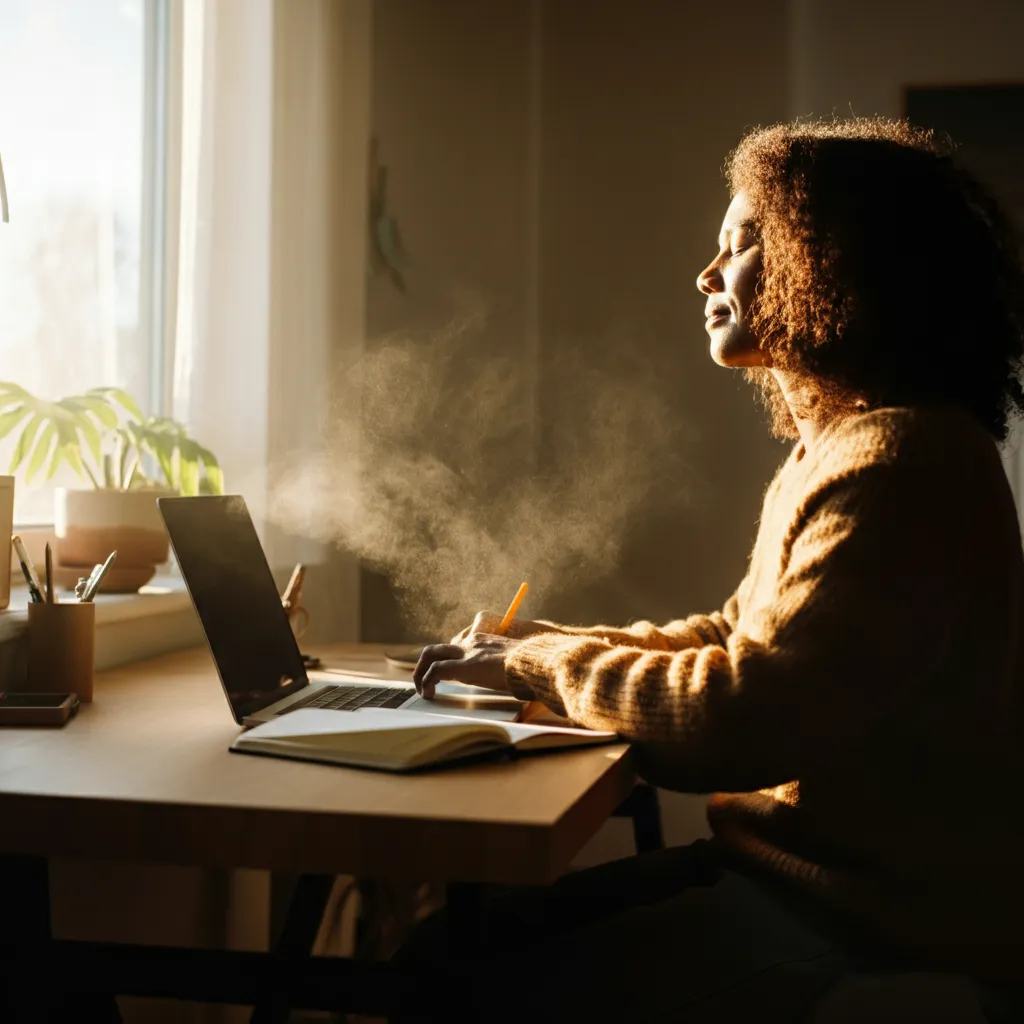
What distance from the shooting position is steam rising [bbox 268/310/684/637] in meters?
2.72

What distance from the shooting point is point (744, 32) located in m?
2.72

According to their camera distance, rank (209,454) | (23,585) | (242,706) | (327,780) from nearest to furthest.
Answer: (327,780) → (242,706) → (23,585) → (209,454)

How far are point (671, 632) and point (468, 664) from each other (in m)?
0.50

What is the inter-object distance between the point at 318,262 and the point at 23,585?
1089mm

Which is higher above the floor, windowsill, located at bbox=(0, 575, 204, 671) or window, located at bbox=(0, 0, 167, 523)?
window, located at bbox=(0, 0, 167, 523)

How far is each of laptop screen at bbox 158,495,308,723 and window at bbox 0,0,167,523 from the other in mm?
612

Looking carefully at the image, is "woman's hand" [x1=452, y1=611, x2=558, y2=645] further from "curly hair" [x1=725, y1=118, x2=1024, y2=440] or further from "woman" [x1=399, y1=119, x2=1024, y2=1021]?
"curly hair" [x1=725, y1=118, x2=1024, y2=440]

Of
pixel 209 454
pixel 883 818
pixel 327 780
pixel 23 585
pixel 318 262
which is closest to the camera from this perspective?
pixel 327 780

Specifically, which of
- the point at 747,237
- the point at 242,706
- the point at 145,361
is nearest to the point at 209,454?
the point at 145,361

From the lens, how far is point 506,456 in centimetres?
277

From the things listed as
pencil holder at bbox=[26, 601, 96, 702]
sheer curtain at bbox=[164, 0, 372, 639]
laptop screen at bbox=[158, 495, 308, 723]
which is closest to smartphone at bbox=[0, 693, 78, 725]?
pencil holder at bbox=[26, 601, 96, 702]

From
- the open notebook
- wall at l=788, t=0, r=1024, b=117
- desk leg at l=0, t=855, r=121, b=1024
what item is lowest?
desk leg at l=0, t=855, r=121, b=1024

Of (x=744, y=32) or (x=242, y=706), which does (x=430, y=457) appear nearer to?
(x=744, y=32)

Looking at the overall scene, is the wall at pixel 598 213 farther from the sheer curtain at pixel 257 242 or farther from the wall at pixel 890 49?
the sheer curtain at pixel 257 242
